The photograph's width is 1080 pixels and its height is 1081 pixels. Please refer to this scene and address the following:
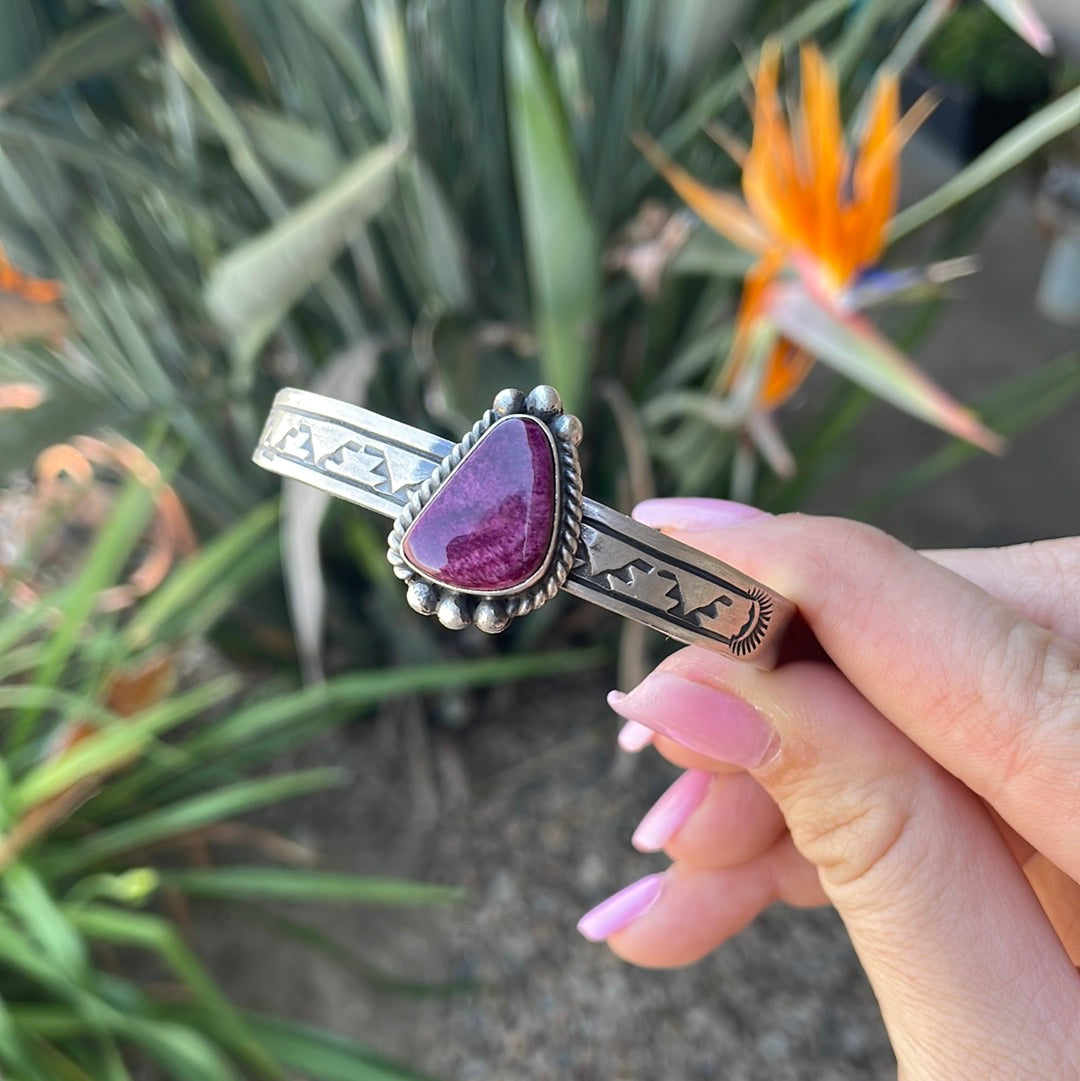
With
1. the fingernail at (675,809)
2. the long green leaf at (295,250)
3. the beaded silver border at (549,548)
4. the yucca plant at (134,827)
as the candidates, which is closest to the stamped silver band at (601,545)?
the beaded silver border at (549,548)

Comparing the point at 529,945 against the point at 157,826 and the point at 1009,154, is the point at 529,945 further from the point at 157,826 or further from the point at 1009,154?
the point at 1009,154

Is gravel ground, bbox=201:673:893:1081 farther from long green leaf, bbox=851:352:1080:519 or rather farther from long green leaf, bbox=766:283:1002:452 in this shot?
long green leaf, bbox=766:283:1002:452

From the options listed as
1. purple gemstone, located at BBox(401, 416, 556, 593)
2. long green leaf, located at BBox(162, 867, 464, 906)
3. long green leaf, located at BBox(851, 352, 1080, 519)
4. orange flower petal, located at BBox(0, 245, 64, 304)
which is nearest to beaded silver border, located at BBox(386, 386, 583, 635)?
purple gemstone, located at BBox(401, 416, 556, 593)

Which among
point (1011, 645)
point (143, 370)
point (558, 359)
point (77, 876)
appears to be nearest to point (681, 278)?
point (558, 359)

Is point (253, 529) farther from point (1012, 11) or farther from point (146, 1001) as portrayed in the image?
point (1012, 11)

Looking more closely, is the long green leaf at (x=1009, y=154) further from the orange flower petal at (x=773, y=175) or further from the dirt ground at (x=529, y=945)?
the dirt ground at (x=529, y=945)

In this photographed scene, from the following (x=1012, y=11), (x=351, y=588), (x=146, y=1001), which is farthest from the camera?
(x=351, y=588)

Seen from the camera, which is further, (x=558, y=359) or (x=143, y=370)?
(x=143, y=370)
